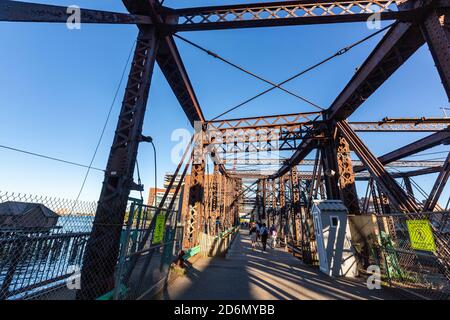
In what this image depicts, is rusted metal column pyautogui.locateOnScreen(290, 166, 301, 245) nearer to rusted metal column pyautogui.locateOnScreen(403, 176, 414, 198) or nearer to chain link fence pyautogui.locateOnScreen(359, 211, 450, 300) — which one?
chain link fence pyautogui.locateOnScreen(359, 211, 450, 300)

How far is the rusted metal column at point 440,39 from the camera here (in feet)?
15.9

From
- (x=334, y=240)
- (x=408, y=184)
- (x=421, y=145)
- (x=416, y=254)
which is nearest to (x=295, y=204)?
(x=334, y=240)

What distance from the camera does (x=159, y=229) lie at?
16.1 feet

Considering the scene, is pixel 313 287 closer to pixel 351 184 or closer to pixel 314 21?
pixel 351 184

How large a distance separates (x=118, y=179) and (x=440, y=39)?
373 inches

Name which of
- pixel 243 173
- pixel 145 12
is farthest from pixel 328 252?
pixel 243 173

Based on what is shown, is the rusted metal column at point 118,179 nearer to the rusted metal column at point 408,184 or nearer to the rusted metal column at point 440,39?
the rusted metal column at point 440,39

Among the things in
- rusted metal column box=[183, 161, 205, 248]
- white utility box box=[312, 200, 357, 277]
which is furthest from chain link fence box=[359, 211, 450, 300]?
rusted metal column box=[183, 161, 205, 248]

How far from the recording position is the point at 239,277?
20.7 feet

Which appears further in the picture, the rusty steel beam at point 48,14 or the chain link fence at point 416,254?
the chain link fence at point 416,254

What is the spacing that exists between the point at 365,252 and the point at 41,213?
12853 mm

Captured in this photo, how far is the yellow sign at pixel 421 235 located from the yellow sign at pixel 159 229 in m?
6.61

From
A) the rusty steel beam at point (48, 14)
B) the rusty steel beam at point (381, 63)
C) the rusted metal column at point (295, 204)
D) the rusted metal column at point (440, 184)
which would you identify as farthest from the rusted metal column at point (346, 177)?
the rusty steel beam at point (48, 14)

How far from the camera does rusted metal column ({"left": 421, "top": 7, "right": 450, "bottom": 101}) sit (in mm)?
4836
